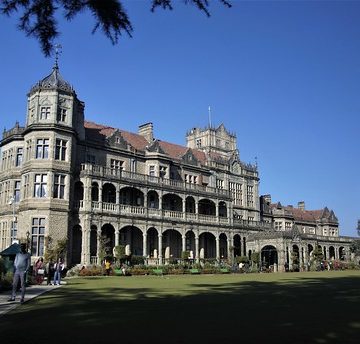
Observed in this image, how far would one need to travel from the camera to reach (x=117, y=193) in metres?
45.8

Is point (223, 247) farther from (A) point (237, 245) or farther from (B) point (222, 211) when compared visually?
(B) point (222, 211)

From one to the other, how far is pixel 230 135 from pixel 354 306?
61.1 m

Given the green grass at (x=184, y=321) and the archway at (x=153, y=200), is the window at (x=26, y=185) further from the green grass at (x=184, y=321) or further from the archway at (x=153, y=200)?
the green grass at (x=184, y=321)

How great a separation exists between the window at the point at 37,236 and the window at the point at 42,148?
564cm

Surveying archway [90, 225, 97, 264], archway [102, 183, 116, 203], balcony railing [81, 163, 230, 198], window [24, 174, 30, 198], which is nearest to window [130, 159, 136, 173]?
balcony railing [81, 163, 230, 198]

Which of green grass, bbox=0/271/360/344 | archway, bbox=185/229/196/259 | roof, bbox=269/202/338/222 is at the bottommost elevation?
green grass, bbox=0/271/360/344

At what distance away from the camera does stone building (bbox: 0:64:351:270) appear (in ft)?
137

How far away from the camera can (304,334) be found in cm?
838

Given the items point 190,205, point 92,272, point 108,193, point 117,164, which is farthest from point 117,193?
point 190,205

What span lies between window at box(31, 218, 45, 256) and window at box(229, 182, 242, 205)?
96.4ft

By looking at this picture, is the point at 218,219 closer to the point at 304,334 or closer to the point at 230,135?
the point at 230,135

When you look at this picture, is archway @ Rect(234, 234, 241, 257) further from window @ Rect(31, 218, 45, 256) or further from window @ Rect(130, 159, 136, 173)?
window @ Rect(31, 218, 45, 256)

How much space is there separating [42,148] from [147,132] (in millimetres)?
18127

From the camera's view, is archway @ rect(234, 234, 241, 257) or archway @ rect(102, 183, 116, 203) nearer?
archway @ rect(102, 183, 116, 203)
